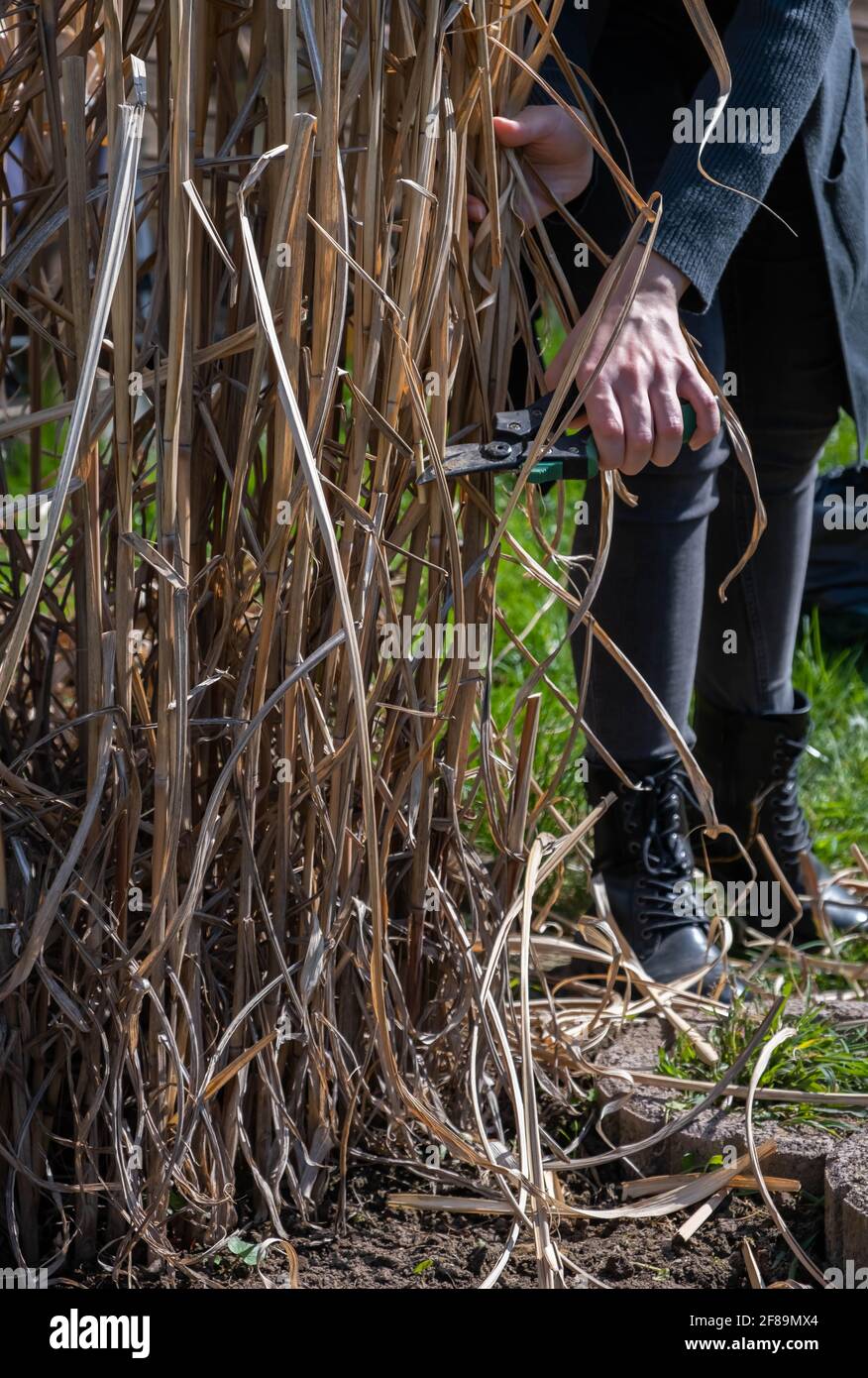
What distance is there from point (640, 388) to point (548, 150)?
0.22m

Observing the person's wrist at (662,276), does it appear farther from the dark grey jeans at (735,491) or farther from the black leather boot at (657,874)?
the black leather boot at (657,874)

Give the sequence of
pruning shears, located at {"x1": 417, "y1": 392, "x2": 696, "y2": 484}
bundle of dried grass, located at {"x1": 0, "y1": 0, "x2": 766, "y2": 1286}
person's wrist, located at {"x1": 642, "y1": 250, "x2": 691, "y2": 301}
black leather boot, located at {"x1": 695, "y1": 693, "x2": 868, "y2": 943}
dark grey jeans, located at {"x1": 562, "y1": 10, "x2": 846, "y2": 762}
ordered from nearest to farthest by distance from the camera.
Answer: bundle of dried grass, located at {"x1": 0, "y1": 0, "x2": 766, "y2": 1286}, pruning shears, located at {"x1": 417, "y1": 392, "x2": 696, "y2": 484}, person's wrist, located at {"x1": 642, "y1": 250, "x2": 691, "y2": 301}, dark grey jeans, located at {"x1": 562, "y1": 10, "x2": 846, "y2": 762}, black leather boot, located at {"x1": 695, "y1": 693, "x2": 868, "y2": 943}

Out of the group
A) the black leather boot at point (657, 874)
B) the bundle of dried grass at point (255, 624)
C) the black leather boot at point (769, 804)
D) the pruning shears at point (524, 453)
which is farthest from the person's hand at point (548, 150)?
the black leather boot at point (769, 804)

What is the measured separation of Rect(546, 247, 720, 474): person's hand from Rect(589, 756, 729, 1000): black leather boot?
0.50 metres

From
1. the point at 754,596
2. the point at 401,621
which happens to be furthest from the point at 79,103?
the point at 754,596

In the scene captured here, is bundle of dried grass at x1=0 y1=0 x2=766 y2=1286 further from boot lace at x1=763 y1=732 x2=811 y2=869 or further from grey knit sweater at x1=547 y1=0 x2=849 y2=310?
boot lace at x1=763 y1=732 x2=811 y2=869

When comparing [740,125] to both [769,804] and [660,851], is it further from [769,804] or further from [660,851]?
[769,804]

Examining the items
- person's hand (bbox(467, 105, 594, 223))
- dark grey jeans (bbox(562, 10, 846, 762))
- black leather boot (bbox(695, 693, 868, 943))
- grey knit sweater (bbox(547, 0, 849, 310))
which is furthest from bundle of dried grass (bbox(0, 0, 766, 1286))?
black leather boot (bbox(695, 693, 868, 943))

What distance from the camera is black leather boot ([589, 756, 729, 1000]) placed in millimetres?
1408

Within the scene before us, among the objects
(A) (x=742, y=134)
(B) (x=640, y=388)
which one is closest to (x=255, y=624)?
(B) (x=640, y=388)

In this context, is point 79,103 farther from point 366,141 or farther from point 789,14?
point 789,14

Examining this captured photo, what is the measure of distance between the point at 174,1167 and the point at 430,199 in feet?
2.32

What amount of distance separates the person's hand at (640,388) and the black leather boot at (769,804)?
0.69 meters

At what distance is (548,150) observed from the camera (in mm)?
1034
